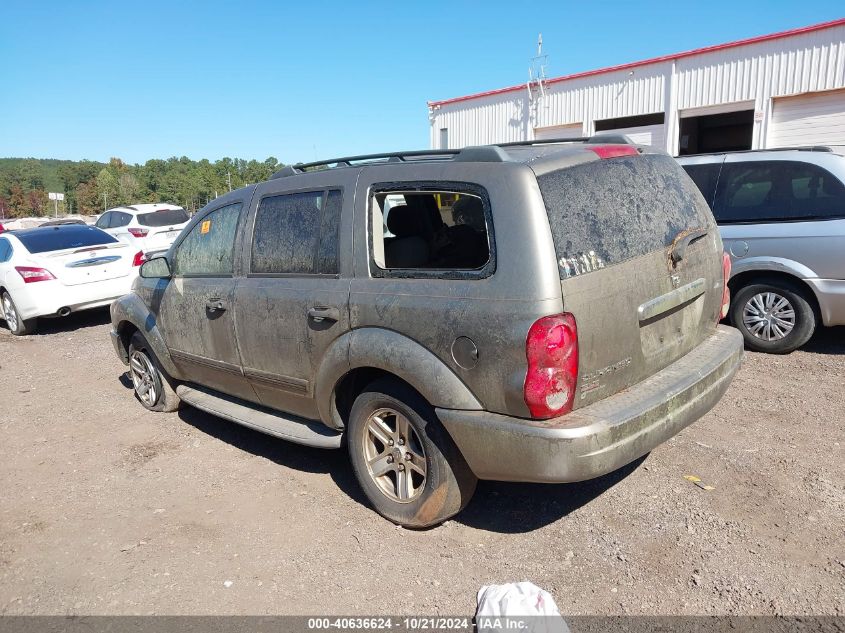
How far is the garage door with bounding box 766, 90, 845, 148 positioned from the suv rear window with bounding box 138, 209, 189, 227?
14.3m

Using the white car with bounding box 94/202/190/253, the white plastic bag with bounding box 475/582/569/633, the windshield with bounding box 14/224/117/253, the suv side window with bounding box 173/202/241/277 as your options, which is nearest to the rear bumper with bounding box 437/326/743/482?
the white plastic bag with bounding box 475/582/569/633

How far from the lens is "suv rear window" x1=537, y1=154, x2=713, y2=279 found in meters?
2.98

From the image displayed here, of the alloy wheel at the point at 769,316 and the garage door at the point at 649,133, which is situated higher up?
the garage door at the point at 649,133

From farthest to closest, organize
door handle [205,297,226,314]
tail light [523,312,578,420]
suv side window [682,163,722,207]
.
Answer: suv side window [682,163,722,207] → door handle [205,297,226,314] → tail light [523,312,578,420]

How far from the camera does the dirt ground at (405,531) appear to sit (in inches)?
117

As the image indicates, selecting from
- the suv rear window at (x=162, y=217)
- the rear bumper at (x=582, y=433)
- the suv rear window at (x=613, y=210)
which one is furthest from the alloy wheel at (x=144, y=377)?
the suv rear window at (x=162, y=217)

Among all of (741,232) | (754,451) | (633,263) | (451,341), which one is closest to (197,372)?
(451,341)

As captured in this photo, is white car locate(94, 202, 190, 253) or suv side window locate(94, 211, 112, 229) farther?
suv side window locate(94, 211, 112, 229)

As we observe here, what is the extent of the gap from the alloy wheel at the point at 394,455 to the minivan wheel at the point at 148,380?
Answer: 260 cm

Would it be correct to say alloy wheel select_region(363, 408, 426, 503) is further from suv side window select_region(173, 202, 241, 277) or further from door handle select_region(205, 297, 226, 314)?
suv side window select_region(173, 202, 241, 277)

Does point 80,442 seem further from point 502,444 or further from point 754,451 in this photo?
point 754,451

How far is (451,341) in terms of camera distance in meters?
3.06

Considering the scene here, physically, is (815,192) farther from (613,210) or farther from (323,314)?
(323,314)

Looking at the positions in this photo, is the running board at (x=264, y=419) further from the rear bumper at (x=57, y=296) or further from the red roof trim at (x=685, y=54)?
the red roof trim at (x=685, y=54)
